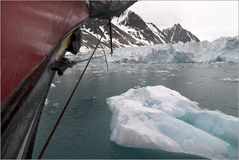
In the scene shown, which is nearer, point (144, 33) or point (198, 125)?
point (198, 125)

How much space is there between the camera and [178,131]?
9.42 m

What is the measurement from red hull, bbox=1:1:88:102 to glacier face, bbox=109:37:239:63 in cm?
3616

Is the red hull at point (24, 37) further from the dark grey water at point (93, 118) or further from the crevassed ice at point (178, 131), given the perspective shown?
the crevassed ice at point (178, 131)

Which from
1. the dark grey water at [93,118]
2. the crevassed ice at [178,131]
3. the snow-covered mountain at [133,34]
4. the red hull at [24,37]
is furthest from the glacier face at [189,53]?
the snow-covered mountain at [133,34]

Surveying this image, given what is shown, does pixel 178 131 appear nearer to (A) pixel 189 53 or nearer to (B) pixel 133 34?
(A) pixel 189 53

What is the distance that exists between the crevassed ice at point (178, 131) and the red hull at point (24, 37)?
7856 millimetres

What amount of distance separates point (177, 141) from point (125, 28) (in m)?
115

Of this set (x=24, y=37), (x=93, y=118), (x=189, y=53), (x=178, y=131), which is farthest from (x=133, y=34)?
(x=24, y=37)

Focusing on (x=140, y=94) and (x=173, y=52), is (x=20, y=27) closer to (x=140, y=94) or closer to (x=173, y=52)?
(x=140, y=94)

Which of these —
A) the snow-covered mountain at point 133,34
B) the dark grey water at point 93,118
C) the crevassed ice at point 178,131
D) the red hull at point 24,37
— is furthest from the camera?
the snow-covered mountain at point 133,34

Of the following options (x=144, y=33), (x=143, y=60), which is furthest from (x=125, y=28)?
(x=143, y=60)

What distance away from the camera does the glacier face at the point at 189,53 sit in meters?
36.5

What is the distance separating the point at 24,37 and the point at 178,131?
882 cm

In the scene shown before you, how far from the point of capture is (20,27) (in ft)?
3.60
